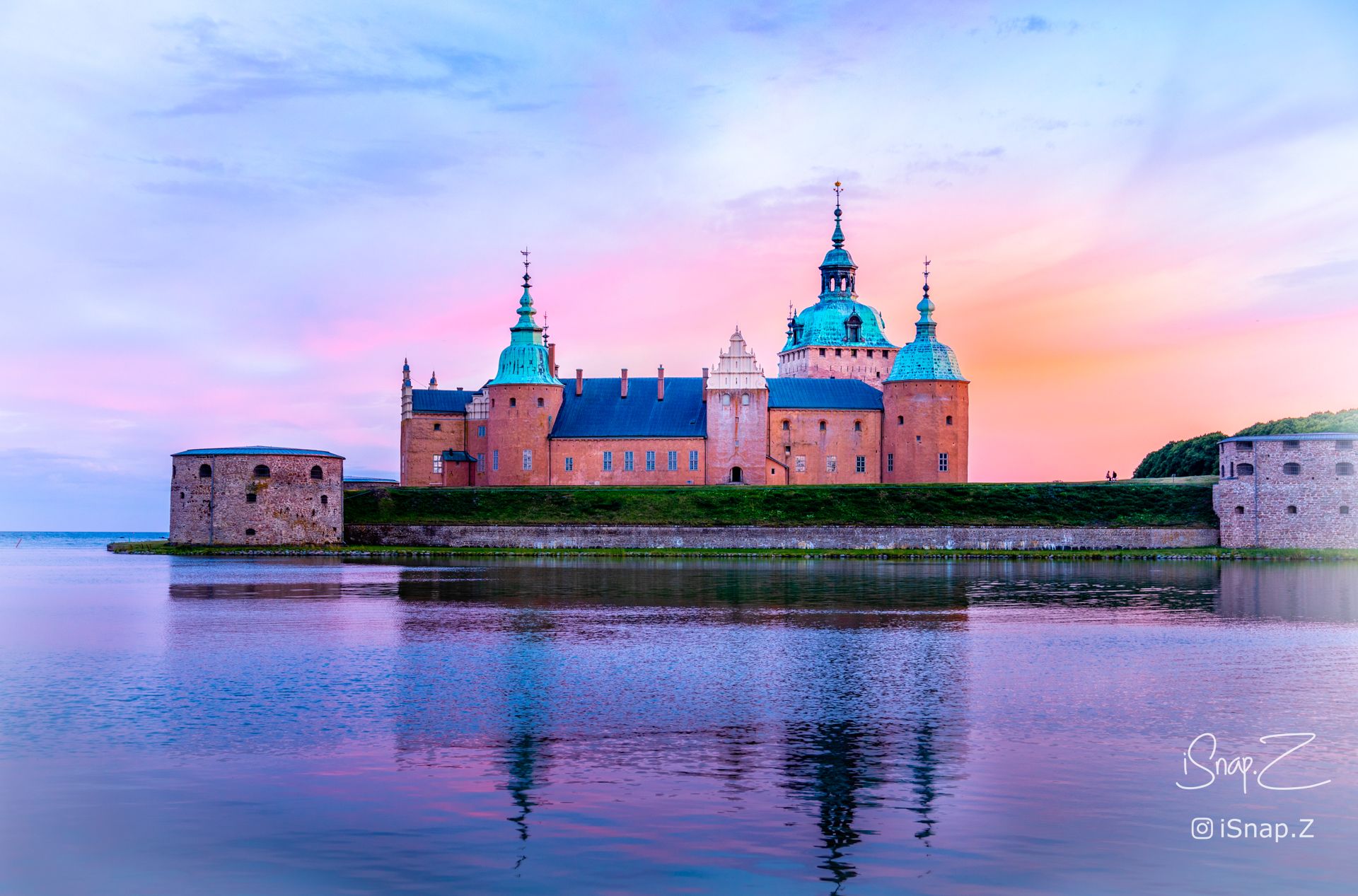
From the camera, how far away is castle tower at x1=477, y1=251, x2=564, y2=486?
77562 millimetres

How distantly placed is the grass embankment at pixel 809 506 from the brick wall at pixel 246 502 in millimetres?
3342

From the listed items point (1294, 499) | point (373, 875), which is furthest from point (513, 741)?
point (1294, 499)

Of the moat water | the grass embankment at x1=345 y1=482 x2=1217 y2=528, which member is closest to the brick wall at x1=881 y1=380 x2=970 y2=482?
the grass embankment at x1=345 y1=482 x2=1217 y2=528

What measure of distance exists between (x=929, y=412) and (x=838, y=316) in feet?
57.0

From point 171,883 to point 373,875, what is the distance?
1.67 meters

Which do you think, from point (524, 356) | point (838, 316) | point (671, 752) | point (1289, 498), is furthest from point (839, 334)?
point (671, 752)

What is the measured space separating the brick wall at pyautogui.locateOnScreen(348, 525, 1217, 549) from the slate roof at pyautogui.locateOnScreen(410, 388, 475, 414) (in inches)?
668

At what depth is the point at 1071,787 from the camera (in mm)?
13484

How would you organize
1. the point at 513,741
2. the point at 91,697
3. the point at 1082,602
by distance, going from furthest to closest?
1. the point at 1082,602
2. the point at 91,697
3. the point at 513,741

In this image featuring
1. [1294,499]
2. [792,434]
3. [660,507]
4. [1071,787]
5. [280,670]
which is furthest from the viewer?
[792,434]

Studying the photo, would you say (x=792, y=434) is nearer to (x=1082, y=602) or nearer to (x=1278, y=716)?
(x=1082, y=602)

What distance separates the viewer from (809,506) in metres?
67.5

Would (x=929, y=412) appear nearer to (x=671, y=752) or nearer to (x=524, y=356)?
(x=524, y=356)

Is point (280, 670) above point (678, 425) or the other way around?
the other way around
